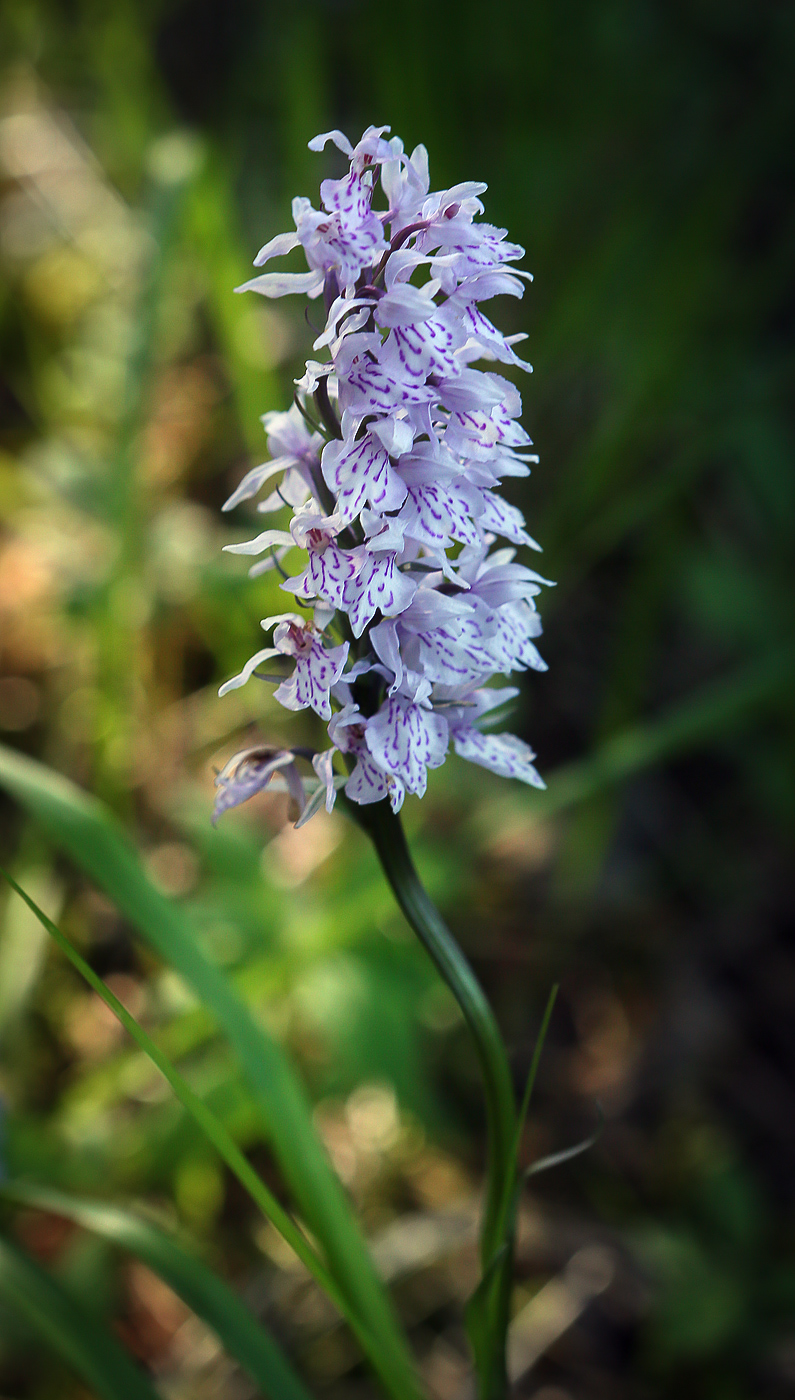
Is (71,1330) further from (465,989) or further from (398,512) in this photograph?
(398,512)

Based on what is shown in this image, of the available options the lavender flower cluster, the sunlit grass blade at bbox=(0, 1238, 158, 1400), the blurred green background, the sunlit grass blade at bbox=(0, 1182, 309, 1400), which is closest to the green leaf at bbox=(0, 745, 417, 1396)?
the sunlit grass blade at bbox=(0, 1182, 309, 1400)

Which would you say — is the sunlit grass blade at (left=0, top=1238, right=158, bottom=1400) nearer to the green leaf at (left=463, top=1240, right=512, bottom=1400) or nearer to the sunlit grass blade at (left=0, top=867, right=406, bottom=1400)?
the sunlit grass blade at (left=0, top=867, right=406, bottom=1400)

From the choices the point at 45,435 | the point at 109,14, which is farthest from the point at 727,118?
the point at 45,435

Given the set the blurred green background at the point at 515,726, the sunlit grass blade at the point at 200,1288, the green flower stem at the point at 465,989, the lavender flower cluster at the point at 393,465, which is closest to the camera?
the lavender flower cluster at the point at 393,465

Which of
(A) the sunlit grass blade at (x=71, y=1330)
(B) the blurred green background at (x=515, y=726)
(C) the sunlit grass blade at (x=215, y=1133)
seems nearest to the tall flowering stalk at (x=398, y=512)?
(C) the sunlit grass blade at (x=215, y=1133)

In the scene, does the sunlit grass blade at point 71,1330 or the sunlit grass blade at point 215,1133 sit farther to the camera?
the sunlit grass blade at point 71,1330

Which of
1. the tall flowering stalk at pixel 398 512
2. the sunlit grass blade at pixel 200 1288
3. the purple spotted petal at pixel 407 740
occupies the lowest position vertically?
the sunlit grass blade at pixel 200 1288

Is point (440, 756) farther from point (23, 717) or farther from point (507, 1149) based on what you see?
point (23, 717)

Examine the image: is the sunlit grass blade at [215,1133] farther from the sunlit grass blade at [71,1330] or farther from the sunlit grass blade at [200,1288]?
the sunlit grass blade at [71,1330]
